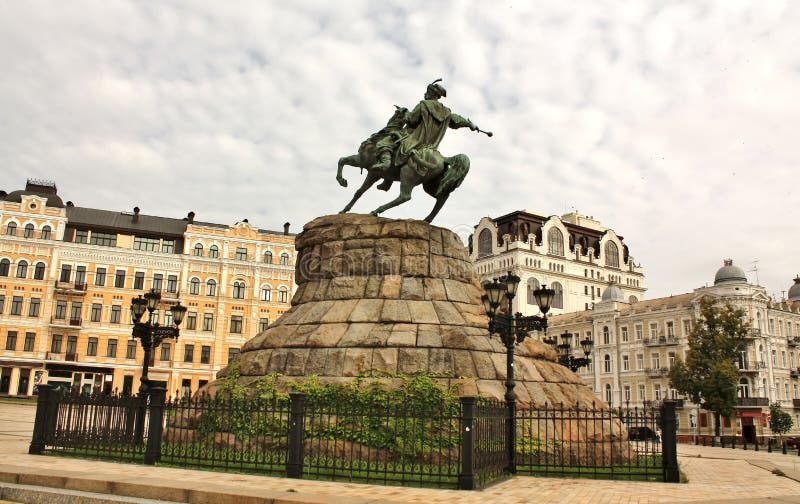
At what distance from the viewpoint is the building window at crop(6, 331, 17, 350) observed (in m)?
49.7

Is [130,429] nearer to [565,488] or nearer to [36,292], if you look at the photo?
[565,488]

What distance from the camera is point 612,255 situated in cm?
8556

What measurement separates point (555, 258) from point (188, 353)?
4266 centimetres

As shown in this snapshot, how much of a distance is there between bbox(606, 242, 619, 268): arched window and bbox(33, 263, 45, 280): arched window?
2402 inches

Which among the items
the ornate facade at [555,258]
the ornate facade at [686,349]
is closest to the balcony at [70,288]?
the ornate facade at [686,349]

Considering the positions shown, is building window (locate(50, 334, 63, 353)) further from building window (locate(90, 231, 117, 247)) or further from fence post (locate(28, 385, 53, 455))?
fence post (locate(28, 385, 53, 455))

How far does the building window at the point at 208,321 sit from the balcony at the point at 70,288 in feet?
29.6

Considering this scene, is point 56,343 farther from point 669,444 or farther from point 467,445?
point 669,444

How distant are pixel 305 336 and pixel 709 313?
105 ft

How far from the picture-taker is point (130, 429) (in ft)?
43.7

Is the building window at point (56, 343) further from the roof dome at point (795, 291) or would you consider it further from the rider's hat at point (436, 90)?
the roof dome at point (795, 291)

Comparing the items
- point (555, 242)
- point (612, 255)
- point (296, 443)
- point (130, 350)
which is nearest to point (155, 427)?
point (296, 443)

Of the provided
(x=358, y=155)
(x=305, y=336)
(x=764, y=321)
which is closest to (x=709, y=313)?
(x=764, y=321)

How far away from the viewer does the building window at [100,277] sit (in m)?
53.2
